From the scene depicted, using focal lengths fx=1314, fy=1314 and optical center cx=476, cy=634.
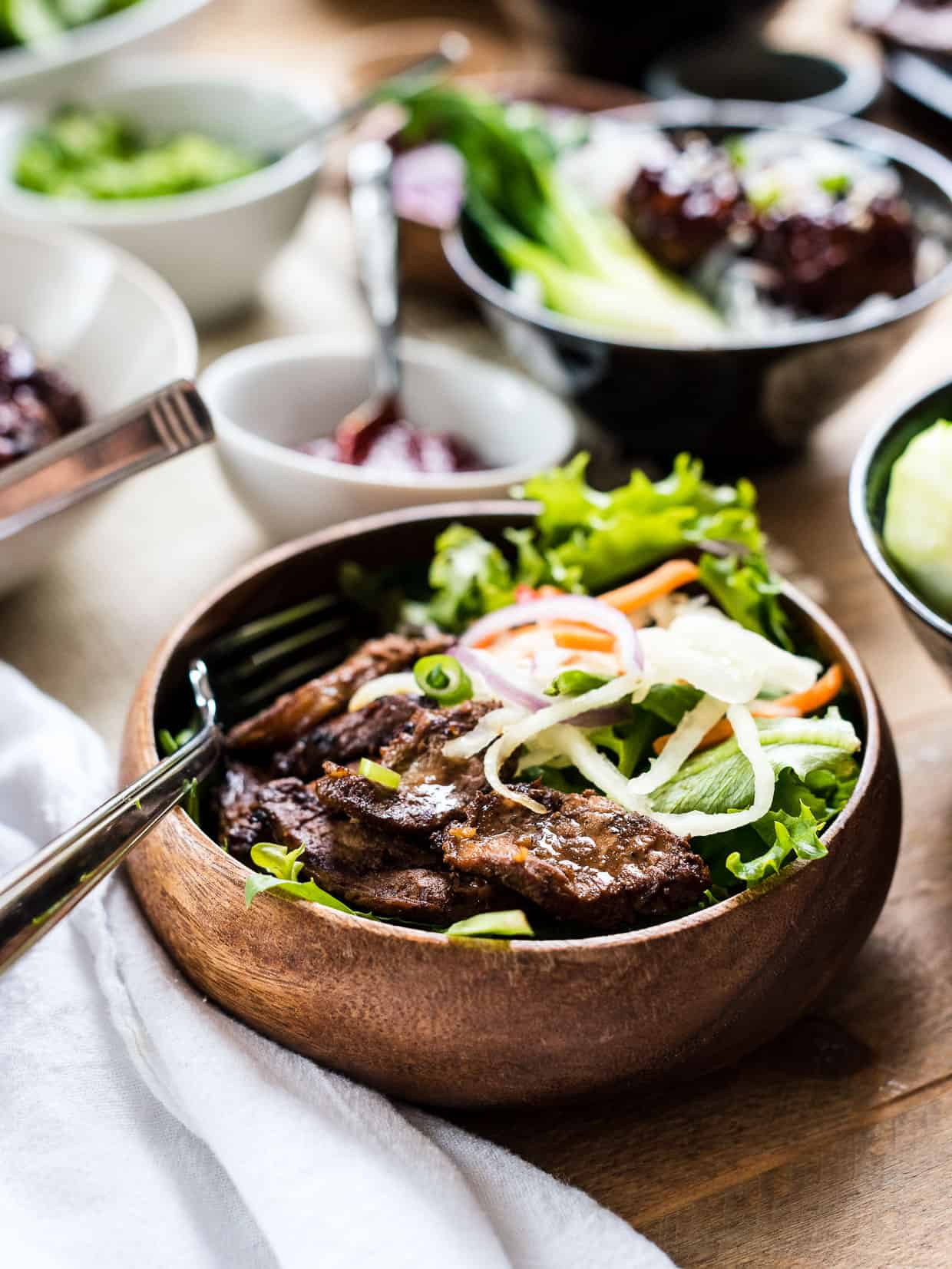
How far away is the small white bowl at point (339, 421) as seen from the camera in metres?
1.90

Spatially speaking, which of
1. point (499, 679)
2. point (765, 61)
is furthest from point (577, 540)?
point (765, 61)

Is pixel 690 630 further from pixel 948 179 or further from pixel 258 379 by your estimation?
pixel 948 179

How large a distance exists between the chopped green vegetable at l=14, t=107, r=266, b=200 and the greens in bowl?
147cm

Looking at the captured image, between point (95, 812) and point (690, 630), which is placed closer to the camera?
point (95, 812)

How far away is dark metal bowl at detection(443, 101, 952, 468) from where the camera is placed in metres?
2.02

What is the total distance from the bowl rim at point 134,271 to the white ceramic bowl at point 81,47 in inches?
28.7

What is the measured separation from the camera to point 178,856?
1204 millimetres

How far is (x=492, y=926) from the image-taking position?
109cm

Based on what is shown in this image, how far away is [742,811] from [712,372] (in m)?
0.99

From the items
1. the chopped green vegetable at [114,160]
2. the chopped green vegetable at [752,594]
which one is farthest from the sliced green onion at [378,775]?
the chopped green vegetable at [114,160]

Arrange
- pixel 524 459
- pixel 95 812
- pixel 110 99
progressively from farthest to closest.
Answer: pixel 110 99 < pixel 524 459 < pixel 95 812

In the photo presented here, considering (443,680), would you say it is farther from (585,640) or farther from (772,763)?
(772,763)

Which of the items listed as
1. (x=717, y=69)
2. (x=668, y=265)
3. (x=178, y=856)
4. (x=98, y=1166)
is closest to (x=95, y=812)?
(x=178, y=856)

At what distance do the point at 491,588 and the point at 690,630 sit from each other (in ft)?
0.94
